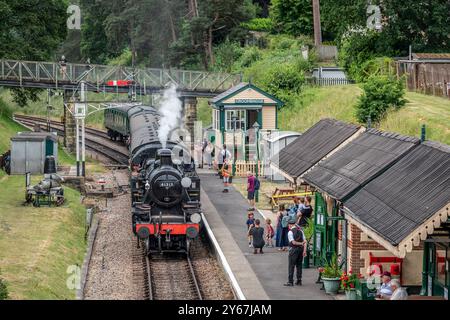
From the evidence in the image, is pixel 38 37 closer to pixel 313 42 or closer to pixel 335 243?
pixel 313 42

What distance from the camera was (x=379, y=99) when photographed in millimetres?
45344

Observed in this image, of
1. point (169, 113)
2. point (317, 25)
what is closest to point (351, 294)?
point (169, 113)

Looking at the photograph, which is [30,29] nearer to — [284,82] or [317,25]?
[284,82]

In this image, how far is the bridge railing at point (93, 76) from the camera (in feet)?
A: 180

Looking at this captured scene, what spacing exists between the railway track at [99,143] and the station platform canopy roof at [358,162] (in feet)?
90.1

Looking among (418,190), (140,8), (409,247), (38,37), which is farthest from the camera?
(140,8)

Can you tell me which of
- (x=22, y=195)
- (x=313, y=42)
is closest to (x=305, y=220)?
(x=22, y=195)

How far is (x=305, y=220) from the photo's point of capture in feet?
95.8

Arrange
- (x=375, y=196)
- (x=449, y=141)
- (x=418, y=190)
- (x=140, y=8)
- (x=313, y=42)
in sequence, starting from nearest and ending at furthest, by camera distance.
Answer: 1. (x=418, y=190)
2. (x=375, y=196)
3. (x=449, y=141)
4. (x=313, y=42)
5. (x=140, y=8)

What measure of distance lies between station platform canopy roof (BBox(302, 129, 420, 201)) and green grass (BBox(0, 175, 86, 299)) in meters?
6.82

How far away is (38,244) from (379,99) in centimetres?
2116

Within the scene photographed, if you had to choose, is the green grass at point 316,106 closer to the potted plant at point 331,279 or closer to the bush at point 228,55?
the bush at point 228,55

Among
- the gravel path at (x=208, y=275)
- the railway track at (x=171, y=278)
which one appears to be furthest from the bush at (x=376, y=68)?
the railway track at (x=171, y=278)

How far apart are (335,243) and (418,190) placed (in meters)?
5.17
